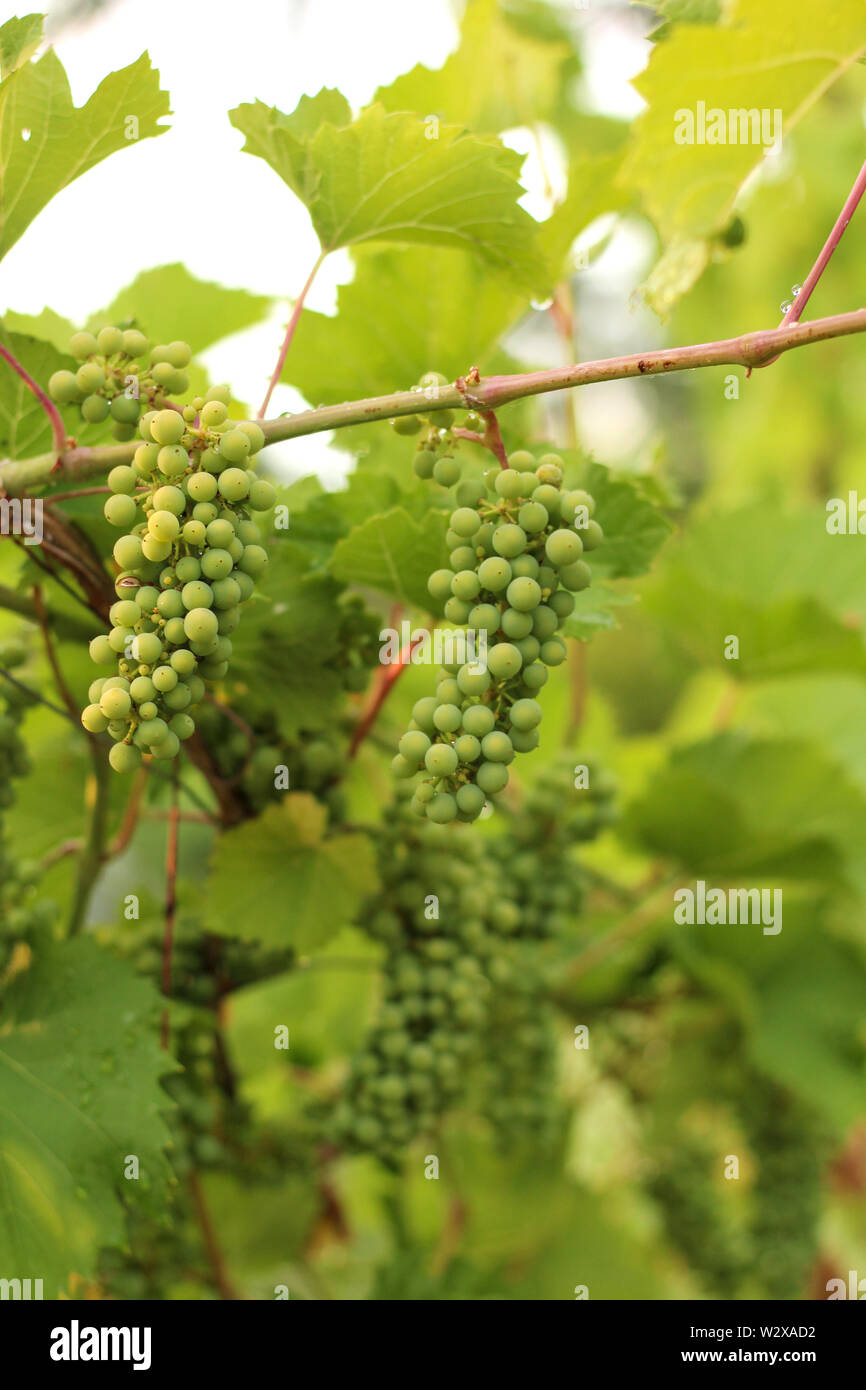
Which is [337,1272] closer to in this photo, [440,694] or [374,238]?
[440,694]

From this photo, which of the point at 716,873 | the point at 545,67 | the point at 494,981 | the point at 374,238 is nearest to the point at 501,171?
the point at 374,238

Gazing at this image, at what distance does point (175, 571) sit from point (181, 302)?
65cm

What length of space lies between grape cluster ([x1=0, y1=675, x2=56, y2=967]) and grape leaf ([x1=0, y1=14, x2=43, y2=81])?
0.39 m

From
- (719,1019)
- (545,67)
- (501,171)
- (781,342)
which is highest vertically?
(545,67)

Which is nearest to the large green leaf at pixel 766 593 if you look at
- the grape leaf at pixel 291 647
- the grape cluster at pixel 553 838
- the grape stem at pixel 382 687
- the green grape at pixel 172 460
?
the grape cluster at pixel 553 838

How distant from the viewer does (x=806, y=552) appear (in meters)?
1.29

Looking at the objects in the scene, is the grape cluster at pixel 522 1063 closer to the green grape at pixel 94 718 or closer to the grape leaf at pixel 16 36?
the green grape at pixel 94 718

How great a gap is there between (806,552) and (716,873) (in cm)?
42

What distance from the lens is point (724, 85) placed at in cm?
73

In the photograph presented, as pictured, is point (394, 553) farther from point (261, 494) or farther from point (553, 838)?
point (553, 838)

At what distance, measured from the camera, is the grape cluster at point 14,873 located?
30.6 inches

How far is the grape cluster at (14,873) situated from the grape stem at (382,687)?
26 centimetres

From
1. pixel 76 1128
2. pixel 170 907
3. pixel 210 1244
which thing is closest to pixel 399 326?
pixel 170 907

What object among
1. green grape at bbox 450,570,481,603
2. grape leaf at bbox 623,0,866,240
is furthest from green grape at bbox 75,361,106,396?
grape leaf at bbox 623,0,866,240
